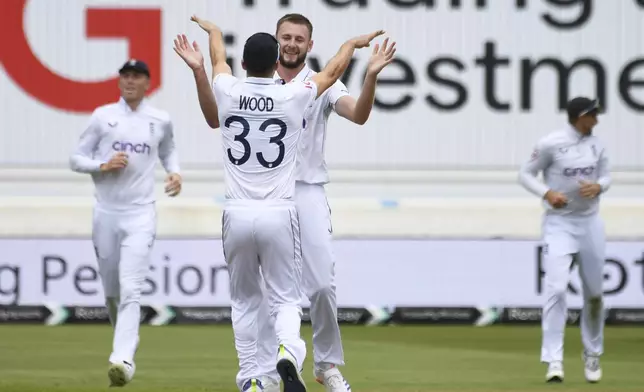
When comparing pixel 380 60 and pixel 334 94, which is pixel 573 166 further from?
pixel 380 60

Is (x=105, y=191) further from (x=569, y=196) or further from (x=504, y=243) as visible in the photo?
(x=504, y=243)

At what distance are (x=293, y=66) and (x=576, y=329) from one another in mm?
8198

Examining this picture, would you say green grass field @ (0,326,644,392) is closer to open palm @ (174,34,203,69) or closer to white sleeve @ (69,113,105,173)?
white sleeve @ (69,113,105,173)

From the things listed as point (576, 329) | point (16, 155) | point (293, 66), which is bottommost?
point (576, 329)

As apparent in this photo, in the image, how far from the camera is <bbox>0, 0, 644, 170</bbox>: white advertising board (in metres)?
19.5

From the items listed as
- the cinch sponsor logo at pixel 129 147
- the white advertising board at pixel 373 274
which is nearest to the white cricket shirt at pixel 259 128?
the cinch sponsor logo at pixel 129 147

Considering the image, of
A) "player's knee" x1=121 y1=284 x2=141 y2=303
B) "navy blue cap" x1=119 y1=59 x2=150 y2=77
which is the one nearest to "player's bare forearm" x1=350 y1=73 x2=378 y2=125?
"player's knee" x1=121 y1=284 x2=141 y2=303

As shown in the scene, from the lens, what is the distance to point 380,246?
1717cm

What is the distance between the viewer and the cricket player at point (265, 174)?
8.28m

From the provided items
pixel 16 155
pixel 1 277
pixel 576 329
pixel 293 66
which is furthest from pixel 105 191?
pixel 16 155

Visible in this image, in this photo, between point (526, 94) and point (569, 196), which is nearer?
point (569, 196)

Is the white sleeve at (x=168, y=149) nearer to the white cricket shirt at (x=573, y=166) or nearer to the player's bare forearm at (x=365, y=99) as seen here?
the white cricket shirt at (x=573, y=166)

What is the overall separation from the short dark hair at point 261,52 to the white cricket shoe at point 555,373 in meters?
4.03

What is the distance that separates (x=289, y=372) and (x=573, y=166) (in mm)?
4435
